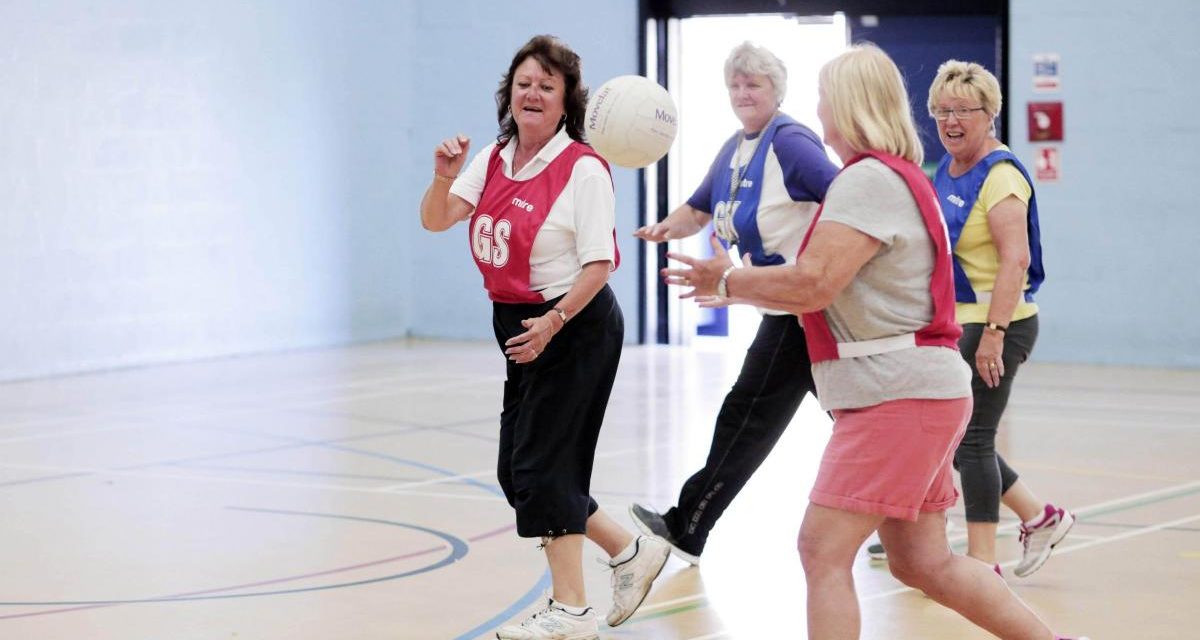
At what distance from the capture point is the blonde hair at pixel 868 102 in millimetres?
3248

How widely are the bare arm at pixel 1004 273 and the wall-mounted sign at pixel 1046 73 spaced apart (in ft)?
24.0

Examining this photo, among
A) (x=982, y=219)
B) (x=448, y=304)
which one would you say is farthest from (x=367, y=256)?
(x=982, y=219)

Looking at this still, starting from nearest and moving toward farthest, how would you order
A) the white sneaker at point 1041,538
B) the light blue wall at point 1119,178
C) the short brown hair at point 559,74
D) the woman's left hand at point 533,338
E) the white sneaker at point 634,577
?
the woman's left hand at point 533,338
the short brown hair at point 559,74
the white sneaker at point 634,577
the white sneaker at point 1041,538
the light blue wall at point 1119,178

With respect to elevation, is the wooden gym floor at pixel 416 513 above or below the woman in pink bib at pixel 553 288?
below

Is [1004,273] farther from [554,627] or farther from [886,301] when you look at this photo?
[554,627]

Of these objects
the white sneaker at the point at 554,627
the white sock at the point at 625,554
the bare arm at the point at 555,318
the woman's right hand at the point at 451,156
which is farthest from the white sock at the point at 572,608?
the woman's right hand at the point at 451,156

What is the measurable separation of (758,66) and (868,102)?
1534 mm

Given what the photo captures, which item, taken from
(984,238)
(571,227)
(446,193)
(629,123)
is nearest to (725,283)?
(571,227)

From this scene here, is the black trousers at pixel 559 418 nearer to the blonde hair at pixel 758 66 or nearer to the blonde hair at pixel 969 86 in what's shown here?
the blonde hair at pixel 758 66

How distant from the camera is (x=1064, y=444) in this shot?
305 inches

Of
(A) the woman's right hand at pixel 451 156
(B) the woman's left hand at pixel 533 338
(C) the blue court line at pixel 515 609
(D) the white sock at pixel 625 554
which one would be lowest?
(C) the blue court line at pixel 515 609

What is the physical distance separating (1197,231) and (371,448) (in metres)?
6.51

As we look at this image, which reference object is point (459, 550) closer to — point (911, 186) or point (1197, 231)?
point (911, 186)

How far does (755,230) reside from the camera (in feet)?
15.4
